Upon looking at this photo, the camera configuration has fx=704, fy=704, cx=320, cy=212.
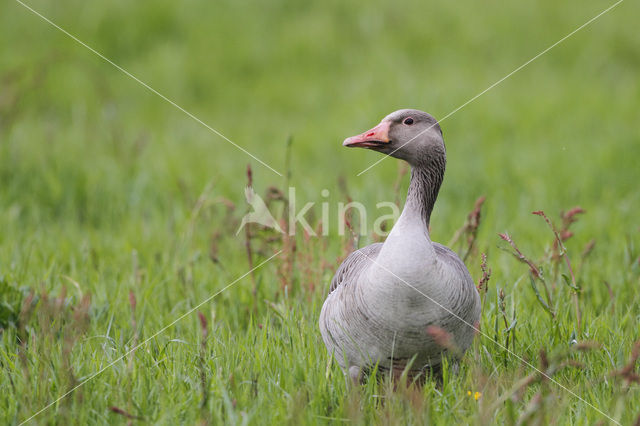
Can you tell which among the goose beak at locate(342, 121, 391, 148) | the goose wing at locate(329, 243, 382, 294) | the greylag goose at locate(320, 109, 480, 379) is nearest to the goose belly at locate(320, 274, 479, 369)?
the greylag goose at locate(320, 109, 480, 379)

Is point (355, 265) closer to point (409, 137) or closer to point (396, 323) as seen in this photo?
point (396, 323)

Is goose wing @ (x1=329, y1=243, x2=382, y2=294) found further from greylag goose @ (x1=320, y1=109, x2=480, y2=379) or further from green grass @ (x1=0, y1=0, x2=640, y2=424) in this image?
green grass @ (x1=0, y1=0, x2=640, y2=424)

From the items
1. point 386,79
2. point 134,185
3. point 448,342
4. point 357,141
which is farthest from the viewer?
point 386,79

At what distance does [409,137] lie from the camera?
11.6ft

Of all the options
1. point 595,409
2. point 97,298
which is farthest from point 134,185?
point 595,409

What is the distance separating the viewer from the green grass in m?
3.16

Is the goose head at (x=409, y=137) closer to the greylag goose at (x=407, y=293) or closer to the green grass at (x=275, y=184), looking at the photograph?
the greylag goose at (x=407, y=293)

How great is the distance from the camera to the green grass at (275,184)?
316 cm

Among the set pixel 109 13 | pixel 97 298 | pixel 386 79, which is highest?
pixel 109 13

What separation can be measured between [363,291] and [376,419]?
55cm

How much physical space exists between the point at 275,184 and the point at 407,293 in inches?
159

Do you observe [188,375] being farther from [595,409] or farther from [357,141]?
[595,409]

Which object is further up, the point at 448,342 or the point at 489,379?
the point at 448,342

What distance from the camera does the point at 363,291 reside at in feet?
10.2
